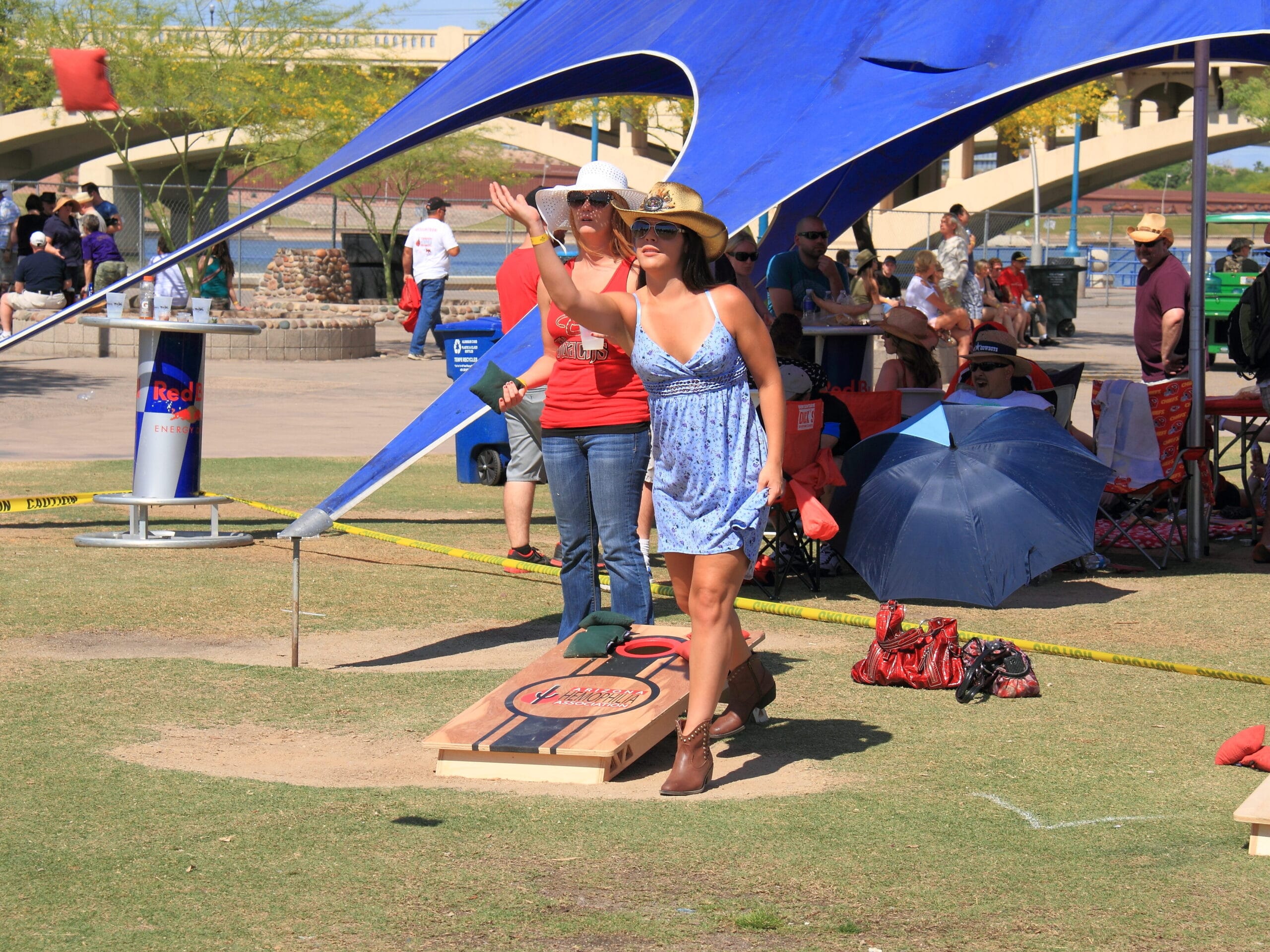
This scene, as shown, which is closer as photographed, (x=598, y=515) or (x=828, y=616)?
(x=598, y=515)

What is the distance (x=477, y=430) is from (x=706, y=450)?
7.40 metres

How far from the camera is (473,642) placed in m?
7.38

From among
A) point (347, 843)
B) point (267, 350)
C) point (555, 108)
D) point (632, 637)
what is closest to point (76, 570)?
point (632, 637)

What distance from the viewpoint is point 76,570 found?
8.74 m

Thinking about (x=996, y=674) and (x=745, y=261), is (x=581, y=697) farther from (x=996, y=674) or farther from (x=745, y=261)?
(x=745, y=261)

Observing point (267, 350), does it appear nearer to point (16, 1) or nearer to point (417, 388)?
point (417, 388)

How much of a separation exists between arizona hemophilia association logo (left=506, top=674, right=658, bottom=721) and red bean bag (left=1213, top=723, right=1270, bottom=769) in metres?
1.93

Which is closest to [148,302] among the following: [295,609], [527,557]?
[527,557]

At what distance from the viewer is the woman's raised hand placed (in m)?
5.49

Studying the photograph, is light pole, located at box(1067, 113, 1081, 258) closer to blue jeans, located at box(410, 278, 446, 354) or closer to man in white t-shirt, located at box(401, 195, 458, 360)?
blue jeans, located at box(410, 278, 446, 354)

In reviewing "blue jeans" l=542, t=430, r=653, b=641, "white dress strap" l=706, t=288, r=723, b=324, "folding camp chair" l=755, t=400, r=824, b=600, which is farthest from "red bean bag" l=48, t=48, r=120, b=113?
"white dress strap" l=706, t=288, r=723, b=324

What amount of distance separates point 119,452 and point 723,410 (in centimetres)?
960

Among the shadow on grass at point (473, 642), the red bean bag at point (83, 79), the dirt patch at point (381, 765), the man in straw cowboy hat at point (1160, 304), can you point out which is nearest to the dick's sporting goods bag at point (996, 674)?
the dirt patch at point (381, 765)

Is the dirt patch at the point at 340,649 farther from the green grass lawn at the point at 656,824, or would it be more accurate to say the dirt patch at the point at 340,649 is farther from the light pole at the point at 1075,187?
the light pole at the point at 1075,187
